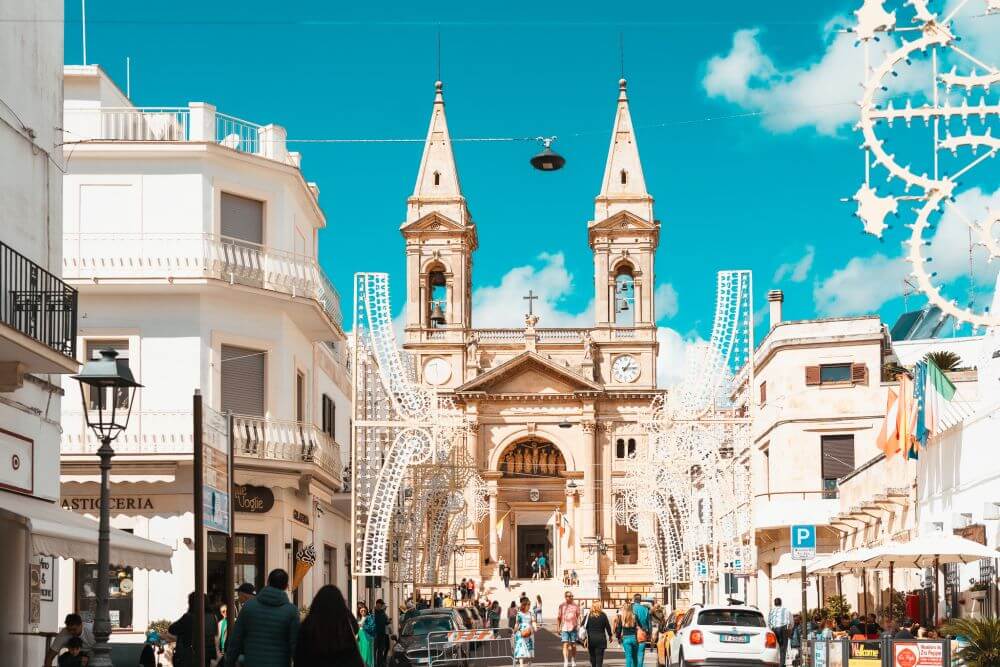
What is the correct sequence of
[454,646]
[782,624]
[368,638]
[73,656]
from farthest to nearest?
[782,624] < [454,646] < [368,638] < [73,656]

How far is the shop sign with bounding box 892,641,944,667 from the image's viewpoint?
1988cm

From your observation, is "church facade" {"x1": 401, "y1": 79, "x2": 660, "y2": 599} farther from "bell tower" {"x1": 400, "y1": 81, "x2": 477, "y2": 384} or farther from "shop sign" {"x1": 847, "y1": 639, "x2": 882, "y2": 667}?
"shop sign" {"x1": 847, "y1": 639, "x2": 882, "y2": 667}

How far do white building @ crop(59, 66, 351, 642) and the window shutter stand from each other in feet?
91.3

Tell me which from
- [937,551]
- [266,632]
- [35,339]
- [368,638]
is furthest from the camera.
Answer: [368,638]

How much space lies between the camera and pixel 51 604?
1961 centimetres

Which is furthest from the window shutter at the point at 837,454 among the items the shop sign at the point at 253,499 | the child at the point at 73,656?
the child at the point at 73,656

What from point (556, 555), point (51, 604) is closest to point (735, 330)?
point (51, 604)

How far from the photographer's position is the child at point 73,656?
49.3ft

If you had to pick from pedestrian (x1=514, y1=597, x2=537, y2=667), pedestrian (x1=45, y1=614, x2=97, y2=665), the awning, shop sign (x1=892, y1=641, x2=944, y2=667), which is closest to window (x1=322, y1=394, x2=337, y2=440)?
pedestrian (x1=514, y1=597, x2=537, y2=667)

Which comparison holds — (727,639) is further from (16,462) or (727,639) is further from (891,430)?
(16,462)

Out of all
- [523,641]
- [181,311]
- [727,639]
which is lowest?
[523,641]

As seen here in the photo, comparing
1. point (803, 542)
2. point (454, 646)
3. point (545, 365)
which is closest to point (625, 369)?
point (545, 365)

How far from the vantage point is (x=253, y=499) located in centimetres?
2950

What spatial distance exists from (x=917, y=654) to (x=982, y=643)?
48.9 inches
